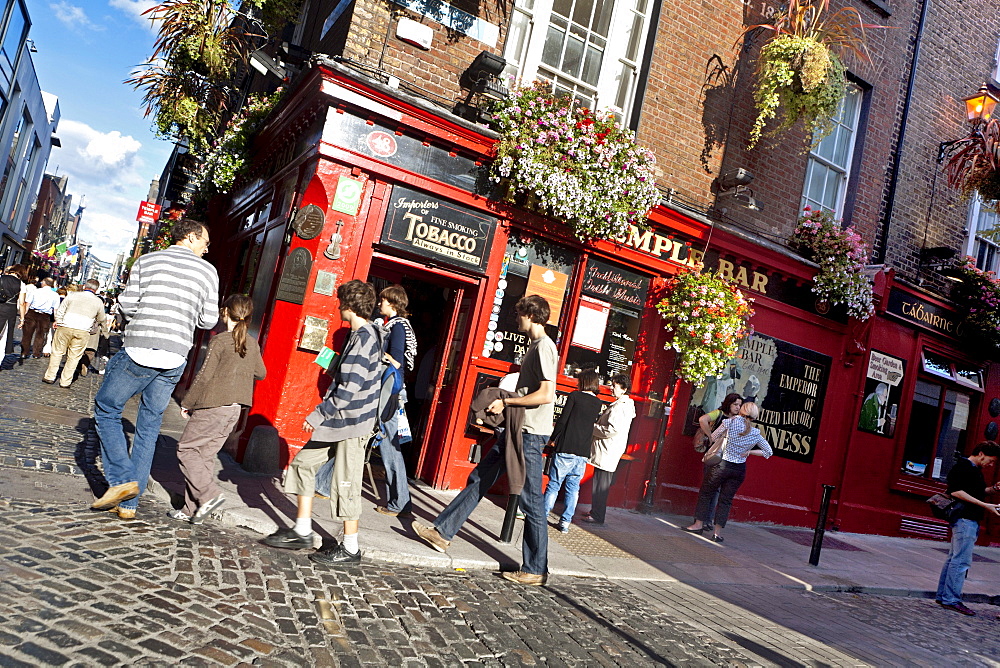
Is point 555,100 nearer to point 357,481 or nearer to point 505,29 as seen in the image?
point 505,29

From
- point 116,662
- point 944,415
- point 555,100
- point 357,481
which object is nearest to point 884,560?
point 944,415

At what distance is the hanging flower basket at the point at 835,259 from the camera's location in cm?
1015

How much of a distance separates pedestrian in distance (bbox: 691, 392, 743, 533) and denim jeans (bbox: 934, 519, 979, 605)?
248cm

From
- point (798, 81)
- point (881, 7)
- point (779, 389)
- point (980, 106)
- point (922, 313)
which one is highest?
point (881, 7)

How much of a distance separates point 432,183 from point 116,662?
5.64m

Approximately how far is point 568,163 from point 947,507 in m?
5.52

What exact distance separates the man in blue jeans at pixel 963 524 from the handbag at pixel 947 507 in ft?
0.11

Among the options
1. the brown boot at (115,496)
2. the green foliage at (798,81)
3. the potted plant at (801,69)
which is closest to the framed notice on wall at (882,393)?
the potted plant at (801,69)

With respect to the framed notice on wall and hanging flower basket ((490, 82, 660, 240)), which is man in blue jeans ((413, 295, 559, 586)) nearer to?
hanging flower basket ((490, 82, 660, 240))

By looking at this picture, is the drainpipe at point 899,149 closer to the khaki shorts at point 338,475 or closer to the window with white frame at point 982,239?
the window with white frame at point 982,239

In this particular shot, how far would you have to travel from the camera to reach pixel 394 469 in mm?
6043

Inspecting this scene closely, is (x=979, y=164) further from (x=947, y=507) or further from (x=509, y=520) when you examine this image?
(x=509, y=520)

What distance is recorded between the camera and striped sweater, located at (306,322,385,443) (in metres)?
4.55

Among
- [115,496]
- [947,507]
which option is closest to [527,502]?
[115,496]
